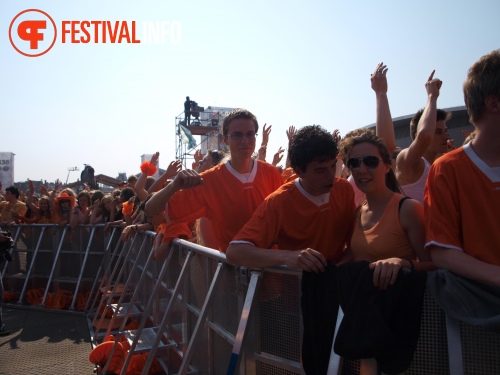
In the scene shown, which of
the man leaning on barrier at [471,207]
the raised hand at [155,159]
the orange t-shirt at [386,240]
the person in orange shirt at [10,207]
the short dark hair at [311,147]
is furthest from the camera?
the person in orange shirt at [10,207]

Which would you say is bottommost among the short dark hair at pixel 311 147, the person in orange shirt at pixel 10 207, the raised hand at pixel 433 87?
the person in orange shirt at pixel 10 207

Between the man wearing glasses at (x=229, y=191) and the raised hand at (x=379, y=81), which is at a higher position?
the raised hand at (x=379, y=81)

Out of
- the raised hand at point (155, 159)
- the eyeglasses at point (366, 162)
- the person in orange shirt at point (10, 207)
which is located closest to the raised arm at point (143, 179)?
the raised hand at point (155, 159)

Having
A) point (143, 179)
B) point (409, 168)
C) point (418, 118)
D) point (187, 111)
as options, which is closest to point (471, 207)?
point (409, 168)

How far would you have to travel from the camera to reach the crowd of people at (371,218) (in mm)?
1666

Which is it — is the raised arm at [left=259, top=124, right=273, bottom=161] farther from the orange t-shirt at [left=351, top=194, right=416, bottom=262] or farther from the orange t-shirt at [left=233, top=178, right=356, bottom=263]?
the orange t-shirt at [left=351, top=194, right=416, bottom=262]

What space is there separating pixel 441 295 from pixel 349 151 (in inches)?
38.4

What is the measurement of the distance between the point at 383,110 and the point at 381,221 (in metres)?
1.17

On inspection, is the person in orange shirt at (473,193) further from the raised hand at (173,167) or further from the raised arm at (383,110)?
the raised hand at (173,167)

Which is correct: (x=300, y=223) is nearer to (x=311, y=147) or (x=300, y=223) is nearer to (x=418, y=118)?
(x=311, y=147)

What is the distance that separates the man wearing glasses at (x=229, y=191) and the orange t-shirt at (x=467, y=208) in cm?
152

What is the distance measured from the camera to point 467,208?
1694 mm

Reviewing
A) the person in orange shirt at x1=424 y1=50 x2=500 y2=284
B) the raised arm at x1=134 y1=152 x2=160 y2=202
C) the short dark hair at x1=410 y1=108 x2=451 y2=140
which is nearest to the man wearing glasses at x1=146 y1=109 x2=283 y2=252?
the short dark hair at x1=410 y1=108 x2=451 y2=140

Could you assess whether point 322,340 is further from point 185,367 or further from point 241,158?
point 241,158
